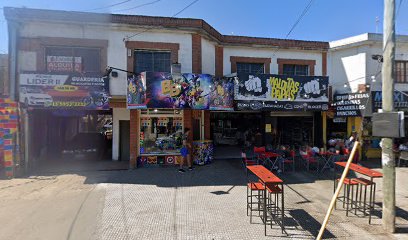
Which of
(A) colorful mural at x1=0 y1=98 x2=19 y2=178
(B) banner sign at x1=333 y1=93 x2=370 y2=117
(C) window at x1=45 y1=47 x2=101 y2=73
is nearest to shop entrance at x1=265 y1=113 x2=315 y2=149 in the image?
(B) banner sign at x1=333 y1=93 x2=370 y2=117

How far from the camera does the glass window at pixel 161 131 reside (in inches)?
459

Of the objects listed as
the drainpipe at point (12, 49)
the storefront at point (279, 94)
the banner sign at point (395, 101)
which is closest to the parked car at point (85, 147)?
the drainpipe at point (12, 49)

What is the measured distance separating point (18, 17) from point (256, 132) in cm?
1254

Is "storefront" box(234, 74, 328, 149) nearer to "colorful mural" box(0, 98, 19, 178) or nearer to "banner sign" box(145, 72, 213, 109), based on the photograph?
"banner sign" box(145, 72, 213, 109)

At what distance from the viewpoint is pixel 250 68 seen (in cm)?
1457

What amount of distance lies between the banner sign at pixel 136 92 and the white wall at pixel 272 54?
206 inches

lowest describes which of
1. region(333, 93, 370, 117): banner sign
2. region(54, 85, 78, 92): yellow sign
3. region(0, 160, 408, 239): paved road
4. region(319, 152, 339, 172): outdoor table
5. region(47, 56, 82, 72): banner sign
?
region(0, 160, 408, 239): paved road

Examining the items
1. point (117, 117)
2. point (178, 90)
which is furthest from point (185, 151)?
point (117, 117)

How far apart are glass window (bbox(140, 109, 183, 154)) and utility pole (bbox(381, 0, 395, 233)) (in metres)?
7.91

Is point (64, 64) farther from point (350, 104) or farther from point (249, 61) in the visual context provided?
point (350, 104)

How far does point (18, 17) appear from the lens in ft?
35.2

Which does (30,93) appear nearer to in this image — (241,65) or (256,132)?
(241,65)

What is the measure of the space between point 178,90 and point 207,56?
3375mm

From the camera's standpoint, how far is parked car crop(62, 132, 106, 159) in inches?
537
